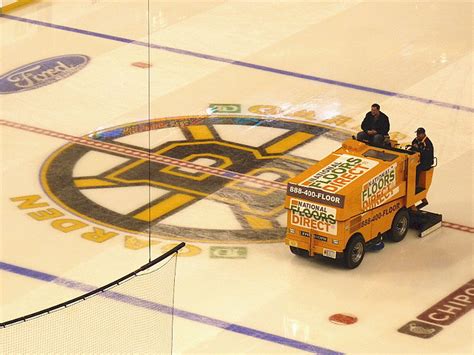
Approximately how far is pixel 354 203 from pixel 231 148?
2.84 metres

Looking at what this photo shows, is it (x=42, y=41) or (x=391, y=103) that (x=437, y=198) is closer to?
(x=391, y=103)

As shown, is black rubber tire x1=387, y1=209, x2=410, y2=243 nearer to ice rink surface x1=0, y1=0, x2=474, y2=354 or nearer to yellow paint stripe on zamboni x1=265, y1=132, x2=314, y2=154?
ice rink surface x1=0, y1=0, x2=474, y2=354

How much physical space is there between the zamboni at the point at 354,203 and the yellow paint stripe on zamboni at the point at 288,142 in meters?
1.80

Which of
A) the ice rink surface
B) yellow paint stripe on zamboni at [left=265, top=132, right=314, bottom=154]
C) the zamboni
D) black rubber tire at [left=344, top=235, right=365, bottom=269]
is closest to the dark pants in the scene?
the zamboni

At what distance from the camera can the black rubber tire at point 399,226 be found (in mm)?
13125

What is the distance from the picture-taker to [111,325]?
1080 centimetres

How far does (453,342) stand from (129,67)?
6991 millimetres

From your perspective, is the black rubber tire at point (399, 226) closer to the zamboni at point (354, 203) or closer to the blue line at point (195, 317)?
the zamboni at point (354, 203)

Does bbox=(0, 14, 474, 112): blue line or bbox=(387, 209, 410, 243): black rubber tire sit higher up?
bbox=(0, 14, 474, 112): blue line

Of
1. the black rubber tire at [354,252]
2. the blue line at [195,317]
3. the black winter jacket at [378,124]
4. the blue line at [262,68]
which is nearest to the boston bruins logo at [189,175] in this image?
the black rubber tire at [354,252]

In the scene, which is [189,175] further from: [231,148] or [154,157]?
[231,148]

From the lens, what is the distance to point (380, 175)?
1284cm

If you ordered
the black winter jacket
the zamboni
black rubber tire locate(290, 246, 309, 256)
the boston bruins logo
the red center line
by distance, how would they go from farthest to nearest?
1. the red center line
2. the black winter jacket
3. the boston bruins logo
4. black rubber tire locate(290, 246, 309, 256)
5. the zamboni

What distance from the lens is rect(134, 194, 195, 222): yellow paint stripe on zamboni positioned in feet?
44.7
